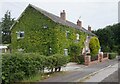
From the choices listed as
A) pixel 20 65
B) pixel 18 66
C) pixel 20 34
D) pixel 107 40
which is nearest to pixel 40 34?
pixel 20 34

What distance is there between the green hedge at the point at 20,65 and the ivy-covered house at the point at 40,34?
70.4 ft

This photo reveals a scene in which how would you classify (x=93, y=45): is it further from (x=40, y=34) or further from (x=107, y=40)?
(x=107, y=40)

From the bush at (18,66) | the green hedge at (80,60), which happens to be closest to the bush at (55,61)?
the bush at (18,66)

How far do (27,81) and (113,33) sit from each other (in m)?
77.3

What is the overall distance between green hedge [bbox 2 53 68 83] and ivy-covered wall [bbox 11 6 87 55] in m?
21.4

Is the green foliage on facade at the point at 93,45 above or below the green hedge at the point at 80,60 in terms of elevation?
above

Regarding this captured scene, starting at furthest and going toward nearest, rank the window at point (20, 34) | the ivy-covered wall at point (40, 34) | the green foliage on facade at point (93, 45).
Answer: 1. the green foliage on facade at point (93, 45)
2. the window at point (20, 34)
3. the ivy-covered wall at point (40, 34)

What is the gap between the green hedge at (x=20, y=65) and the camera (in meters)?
16.9

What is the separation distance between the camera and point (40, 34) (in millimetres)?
46125

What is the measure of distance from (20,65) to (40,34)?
91.1 ft

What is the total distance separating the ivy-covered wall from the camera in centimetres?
4531

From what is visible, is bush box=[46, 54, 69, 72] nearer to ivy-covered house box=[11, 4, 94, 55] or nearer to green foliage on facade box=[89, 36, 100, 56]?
ivy-covered house box=[11, 4, 94, 55]

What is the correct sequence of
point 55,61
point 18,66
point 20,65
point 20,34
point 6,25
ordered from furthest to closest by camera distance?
point 6,25, point 20,34, point 55,61, point 20,65, point 18,66

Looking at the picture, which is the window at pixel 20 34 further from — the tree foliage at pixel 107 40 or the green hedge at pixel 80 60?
the tree foliage at pixel 107 40
